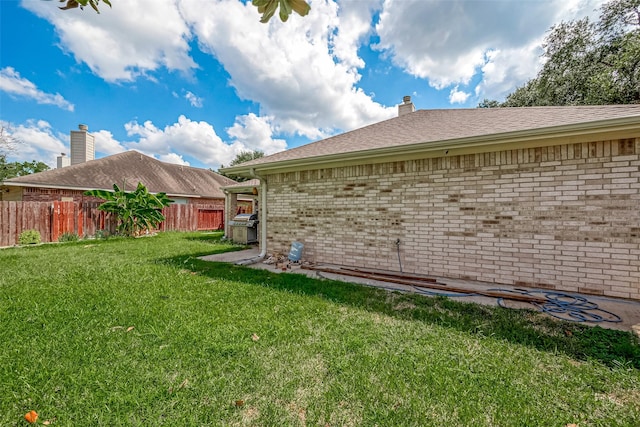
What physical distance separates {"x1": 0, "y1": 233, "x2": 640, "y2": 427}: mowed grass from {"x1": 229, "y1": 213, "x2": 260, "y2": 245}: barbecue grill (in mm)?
6636

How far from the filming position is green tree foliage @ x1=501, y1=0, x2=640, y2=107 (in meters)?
11.8

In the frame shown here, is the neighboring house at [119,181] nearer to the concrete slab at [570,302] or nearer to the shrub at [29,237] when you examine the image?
the shrub at [29,237]

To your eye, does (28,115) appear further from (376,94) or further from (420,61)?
(420,61)

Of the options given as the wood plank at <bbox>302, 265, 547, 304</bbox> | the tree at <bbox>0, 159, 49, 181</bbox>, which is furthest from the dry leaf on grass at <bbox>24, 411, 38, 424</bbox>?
the tree at <bbox>0, 159, 49, 181</bbox>

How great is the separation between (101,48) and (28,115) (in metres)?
11.9

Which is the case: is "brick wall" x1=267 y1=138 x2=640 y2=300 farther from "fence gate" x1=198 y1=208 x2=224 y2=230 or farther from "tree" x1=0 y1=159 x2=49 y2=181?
"tree" x1=0 y1=159 x2=49 y2=181

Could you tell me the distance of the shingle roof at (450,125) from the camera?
15.3 ft

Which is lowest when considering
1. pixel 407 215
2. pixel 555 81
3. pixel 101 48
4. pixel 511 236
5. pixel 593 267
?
pixel 593 267

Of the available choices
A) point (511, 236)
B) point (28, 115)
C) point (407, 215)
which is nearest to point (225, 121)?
point (28, 115)

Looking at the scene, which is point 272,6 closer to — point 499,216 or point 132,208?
point 499,216

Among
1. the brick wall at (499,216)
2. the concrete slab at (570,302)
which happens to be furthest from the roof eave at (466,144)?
the concrete slab at (570,302)

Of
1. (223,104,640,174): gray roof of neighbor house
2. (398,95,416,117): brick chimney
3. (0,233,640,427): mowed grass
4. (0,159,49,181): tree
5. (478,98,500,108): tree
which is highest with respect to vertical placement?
(478,98,500,108): tree

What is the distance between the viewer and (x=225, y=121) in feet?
69.7

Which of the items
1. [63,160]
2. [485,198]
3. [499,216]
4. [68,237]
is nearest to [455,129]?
[485,198]
